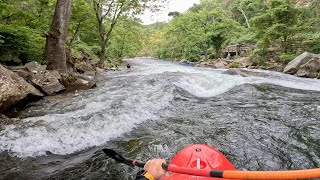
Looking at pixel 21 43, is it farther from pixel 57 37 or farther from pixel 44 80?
pixel 44 80

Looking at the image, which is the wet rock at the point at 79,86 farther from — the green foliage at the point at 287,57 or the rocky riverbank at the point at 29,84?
the green foliage at the point at 287,57

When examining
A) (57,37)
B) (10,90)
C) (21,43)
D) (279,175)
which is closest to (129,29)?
(57,37)

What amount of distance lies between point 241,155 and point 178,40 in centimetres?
3370

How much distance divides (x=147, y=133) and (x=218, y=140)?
1124mm

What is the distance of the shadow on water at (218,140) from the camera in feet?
9.18

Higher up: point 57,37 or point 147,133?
point 57,37

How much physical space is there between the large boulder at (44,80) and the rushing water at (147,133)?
2.12 feet

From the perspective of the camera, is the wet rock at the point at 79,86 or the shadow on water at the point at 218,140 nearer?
the shadow on water at the point at 218,140

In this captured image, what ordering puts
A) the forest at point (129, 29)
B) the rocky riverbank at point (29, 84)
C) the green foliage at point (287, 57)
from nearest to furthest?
the rocky riverbank at point (29, 84), the forest at point (129, 29), the green foliage at point (287, 57)

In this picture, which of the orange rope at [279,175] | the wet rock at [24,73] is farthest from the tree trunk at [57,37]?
the orange rope at [279,175]

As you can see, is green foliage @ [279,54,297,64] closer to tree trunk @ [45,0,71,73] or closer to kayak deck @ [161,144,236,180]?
tree trunk @ [45,0,71,73]

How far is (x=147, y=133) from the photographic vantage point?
392cm

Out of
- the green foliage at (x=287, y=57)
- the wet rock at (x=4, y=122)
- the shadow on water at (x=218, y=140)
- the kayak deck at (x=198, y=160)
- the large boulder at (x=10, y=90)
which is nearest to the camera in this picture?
the kayak deck at (x=198, y=160)

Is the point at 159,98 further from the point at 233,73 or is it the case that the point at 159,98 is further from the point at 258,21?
the point at 258,21
